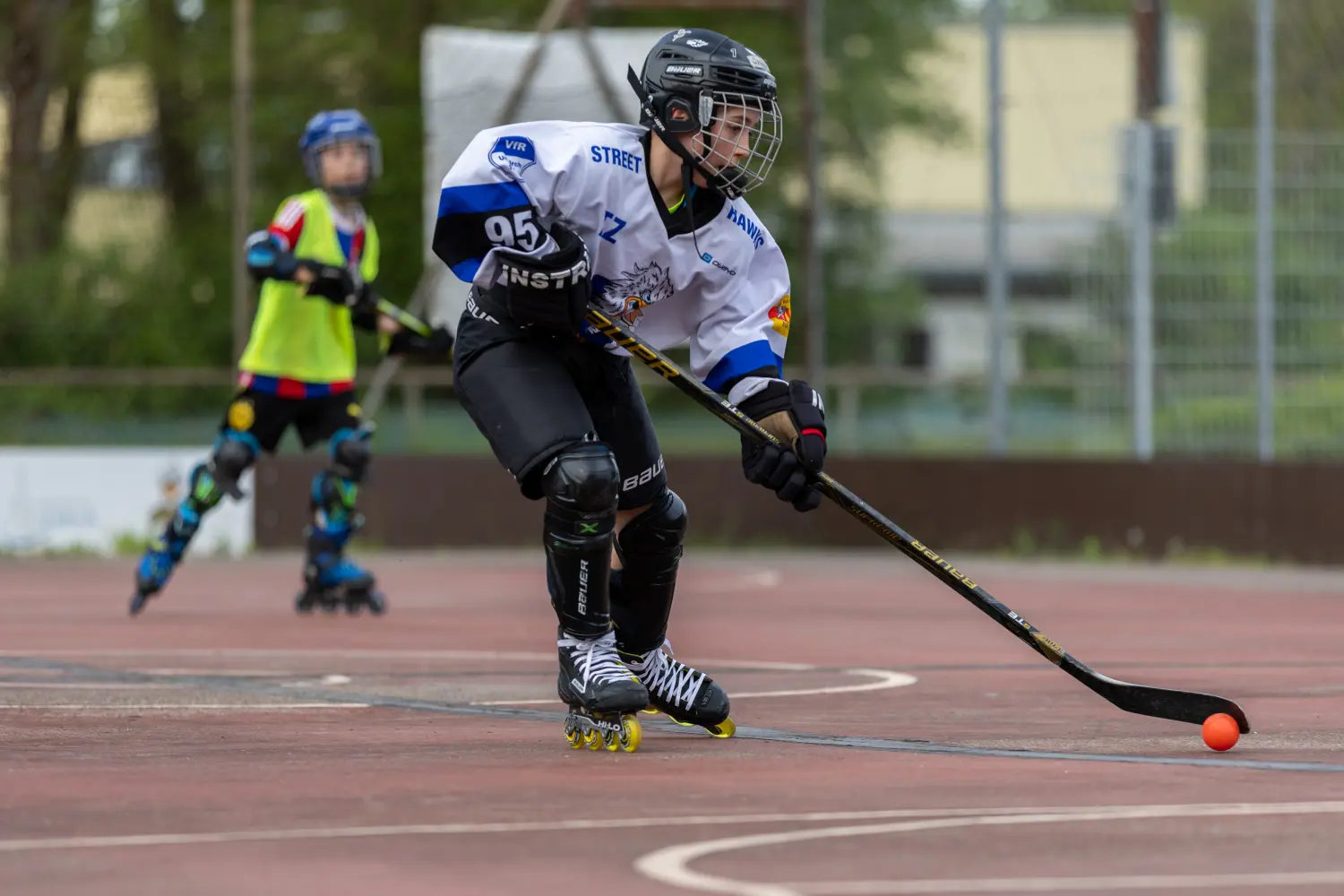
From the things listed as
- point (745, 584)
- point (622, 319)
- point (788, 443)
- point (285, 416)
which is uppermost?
point (622, 319)

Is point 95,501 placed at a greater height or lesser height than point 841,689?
greater

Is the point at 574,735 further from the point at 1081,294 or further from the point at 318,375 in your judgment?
the point at 1081,294

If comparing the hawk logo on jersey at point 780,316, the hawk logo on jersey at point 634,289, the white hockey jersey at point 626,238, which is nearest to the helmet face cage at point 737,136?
the white hockey jersey at point 626,238

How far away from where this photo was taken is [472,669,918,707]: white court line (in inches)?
296

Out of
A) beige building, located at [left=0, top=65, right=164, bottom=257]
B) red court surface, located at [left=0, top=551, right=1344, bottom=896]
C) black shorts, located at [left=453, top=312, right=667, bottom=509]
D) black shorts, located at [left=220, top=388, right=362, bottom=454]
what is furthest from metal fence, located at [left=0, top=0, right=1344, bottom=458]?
black shorts, located at [left=453, top=312, right=667, bottom=509]

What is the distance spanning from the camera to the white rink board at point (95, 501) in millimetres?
17500

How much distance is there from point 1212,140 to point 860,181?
34.8 ft

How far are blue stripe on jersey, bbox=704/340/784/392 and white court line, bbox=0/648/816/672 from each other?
2578 millimetres

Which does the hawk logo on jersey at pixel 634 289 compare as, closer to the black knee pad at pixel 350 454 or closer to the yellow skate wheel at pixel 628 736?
the yellow skate wheel at pixel 628 736

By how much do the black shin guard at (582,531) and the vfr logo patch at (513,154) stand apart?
710 millimetres

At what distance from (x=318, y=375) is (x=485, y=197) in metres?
5.72

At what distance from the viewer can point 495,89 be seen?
62.3ft

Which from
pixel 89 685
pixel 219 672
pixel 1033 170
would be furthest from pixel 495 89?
pixel 89 685

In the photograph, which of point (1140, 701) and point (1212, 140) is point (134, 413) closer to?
point (1212, 140)
